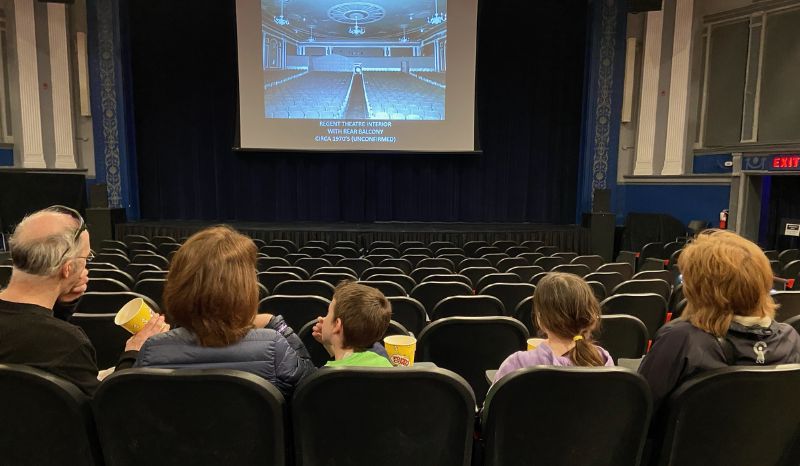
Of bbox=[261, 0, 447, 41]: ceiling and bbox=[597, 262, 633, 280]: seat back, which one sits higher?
bbox=[261, 0, 447, 41]: ceiling

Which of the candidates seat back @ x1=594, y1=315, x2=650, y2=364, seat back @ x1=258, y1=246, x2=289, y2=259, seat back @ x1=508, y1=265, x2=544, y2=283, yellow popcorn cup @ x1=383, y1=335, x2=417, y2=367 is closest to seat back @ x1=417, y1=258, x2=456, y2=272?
seat back @ x1=508, y1=265, x2=544, y2=283

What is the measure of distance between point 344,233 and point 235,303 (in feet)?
27.4

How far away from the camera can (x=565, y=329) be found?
5.63 feet

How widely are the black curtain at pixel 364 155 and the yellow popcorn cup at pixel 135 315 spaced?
10.7 meters

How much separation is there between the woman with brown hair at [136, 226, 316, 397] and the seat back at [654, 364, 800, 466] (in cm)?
122

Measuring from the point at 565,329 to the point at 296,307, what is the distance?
1728 millimetres

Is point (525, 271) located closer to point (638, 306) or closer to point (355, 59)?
point (638, 306)

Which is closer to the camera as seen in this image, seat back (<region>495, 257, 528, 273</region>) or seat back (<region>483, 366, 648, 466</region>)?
seat back (<region>483, 366, 648, 466</region>)

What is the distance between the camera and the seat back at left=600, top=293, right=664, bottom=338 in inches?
115

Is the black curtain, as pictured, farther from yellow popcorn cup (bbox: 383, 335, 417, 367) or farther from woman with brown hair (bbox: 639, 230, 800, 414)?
woman with brown hair (bbox: 639, 230, 800, 414)

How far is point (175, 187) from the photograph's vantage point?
12391mm

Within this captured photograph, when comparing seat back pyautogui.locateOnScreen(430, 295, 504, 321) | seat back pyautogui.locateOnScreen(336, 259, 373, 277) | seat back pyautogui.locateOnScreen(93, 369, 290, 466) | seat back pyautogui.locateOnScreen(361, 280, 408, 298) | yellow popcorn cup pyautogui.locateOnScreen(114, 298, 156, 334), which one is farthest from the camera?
seat back pyautogui.locateOnScreen(336, 259, 373, 277)

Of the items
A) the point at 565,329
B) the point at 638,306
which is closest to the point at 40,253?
the point at 565,329

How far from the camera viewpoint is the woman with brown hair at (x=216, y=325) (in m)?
1.45
